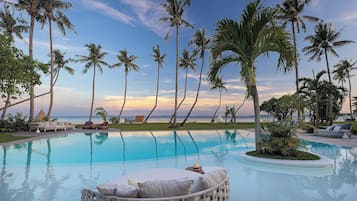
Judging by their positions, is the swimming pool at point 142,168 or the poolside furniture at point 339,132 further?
the poolside furniture at point 339,132

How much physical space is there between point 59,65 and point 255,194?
26453 millimetres

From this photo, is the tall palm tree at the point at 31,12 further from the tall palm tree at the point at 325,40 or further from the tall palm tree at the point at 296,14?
the tall palm tree at the point at 325,40

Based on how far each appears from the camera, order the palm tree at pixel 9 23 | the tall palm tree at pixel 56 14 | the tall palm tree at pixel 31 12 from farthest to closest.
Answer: the palm tree at pixel 9 23 → the tall palm tree at pixel 56 14 → the tall palm tree at pixel 31 12

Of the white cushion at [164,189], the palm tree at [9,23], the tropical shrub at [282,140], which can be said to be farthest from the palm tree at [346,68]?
the palm tree at [9,23]

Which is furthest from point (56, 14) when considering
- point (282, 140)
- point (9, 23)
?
point (282, 140)

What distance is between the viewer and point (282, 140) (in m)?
6.39

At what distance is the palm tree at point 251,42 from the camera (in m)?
6.51

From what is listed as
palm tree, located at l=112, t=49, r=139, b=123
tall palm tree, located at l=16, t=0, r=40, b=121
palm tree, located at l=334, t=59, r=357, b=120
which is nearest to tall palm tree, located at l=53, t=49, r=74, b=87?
palm tree, located at l=112, t=49, r=139, b=123

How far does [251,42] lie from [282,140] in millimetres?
3262

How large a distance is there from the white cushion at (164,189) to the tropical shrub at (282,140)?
16.9 feet

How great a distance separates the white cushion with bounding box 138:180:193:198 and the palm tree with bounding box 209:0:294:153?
214 inches

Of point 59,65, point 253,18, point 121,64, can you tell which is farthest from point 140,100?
point 253,18

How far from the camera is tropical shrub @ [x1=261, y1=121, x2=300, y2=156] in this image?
6328 millimetres

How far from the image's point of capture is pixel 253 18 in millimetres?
6574
